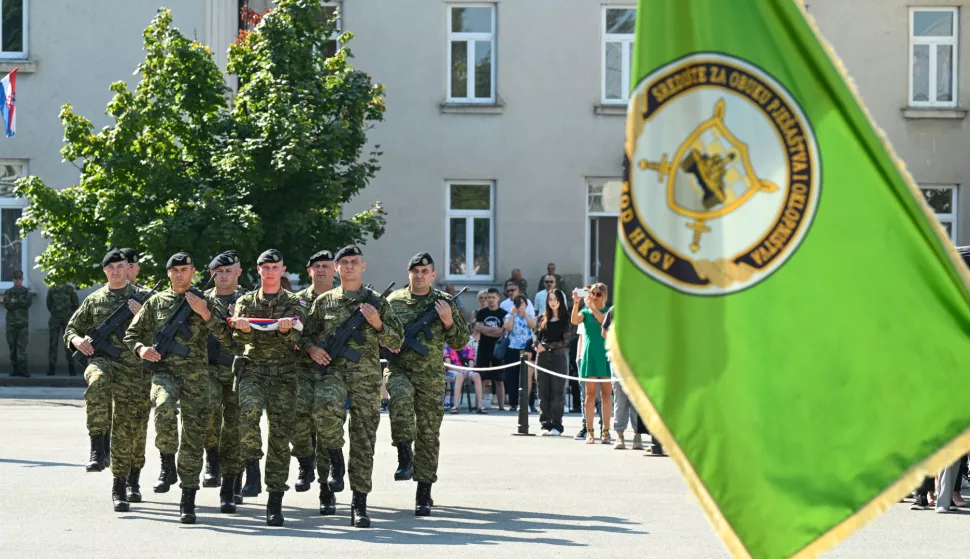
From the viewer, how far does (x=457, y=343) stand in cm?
1140

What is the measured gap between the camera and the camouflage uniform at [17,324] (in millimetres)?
25547

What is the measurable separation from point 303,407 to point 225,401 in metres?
1.40

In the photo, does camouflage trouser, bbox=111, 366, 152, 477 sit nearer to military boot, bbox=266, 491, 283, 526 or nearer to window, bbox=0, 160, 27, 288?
military boot, bbox=266, 491, 283, 526

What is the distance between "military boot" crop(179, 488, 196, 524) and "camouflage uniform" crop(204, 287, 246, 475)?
2.55ft

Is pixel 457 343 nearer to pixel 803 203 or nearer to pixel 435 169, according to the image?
pixel 803 203

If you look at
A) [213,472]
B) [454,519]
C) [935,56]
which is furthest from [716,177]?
[935,56]

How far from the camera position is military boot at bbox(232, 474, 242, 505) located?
11609 mm

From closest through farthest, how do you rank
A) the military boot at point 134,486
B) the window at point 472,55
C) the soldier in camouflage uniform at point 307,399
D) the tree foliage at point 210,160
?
the soldier in camouflage uniform at point 307,399, the military boot at point 134,486, the tree foliage at point 210,160, the window at point 472,55

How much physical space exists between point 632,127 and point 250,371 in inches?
277

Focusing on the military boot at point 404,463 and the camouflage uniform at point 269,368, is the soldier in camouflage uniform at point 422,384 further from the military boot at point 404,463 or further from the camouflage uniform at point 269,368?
the camouflage uniform at point 269,368

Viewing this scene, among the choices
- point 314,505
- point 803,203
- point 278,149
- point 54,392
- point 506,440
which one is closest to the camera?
point 803,203

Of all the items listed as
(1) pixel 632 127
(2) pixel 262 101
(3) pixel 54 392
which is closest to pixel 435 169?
(2) pixel 262 101

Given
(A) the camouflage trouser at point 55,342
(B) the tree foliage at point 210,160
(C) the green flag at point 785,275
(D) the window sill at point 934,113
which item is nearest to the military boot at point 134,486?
(C) the green flag at point 785,275

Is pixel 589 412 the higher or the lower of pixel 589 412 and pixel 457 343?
the lower
